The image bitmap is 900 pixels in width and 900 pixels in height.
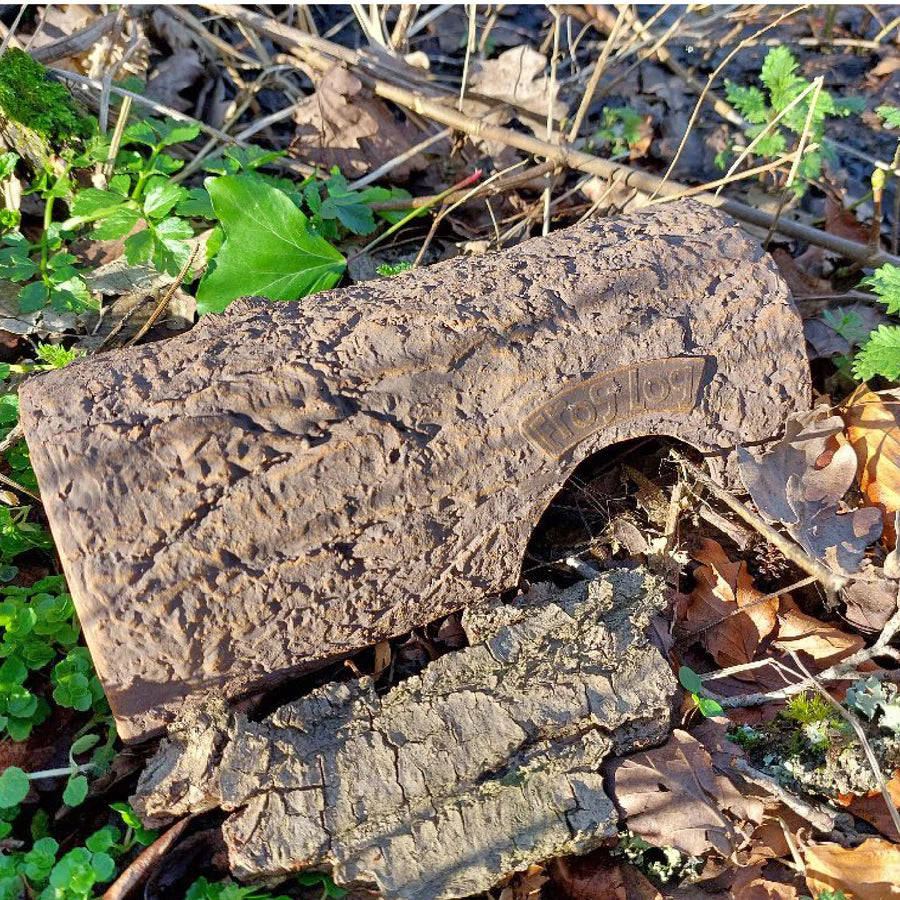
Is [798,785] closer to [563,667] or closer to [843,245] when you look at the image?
[563,667]

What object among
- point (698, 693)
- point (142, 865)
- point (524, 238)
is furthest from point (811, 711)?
point (524, 238)

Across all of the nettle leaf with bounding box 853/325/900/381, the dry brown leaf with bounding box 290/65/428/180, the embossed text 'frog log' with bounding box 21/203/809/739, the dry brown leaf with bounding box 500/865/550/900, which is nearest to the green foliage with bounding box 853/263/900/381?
the nettle leaf with bounding box 853/325/900/381

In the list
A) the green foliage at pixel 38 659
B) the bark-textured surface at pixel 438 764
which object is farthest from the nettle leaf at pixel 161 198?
the bark-textured surface at pixel 438 764

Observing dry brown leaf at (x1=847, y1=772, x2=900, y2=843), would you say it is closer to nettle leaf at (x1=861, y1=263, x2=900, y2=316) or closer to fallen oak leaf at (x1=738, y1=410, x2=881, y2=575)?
fallen oak leaf at (x1=738, y1=410, x2=881, y2=575)

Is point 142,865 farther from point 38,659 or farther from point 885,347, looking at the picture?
point 885,347

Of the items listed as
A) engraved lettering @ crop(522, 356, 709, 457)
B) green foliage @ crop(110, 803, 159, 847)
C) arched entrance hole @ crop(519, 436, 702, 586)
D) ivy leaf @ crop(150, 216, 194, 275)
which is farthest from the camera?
ivy leaf @ crop(150, 216, 194, 275)
